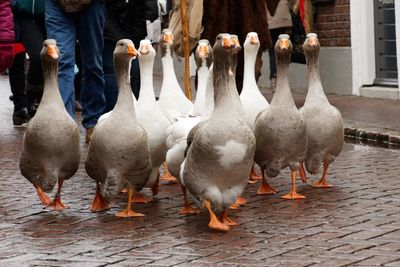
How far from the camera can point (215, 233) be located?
7.05 metres

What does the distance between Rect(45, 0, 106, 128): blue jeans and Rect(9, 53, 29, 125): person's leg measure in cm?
306

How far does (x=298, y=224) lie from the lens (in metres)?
7.27

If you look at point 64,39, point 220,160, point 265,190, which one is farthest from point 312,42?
point 64,39

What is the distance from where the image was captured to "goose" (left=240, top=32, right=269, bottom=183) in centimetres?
909

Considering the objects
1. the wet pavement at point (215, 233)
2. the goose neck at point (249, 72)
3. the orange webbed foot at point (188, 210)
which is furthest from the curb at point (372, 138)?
the orange webbed foot at point (188, 210)

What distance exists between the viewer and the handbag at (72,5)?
1073cm

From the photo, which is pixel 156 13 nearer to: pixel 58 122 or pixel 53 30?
pixel 53 30

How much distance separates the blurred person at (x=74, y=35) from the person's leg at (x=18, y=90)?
10.0ft

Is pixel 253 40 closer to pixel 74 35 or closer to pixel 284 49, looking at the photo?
pixel 284 49

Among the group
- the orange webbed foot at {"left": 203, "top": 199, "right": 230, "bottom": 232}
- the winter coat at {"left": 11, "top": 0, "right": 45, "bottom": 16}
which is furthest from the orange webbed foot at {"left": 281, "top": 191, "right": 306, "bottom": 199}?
the winter coat at {"left": 11, "top": 0, "right": 45, "bottom": 16}

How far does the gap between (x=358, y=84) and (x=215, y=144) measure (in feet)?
31.8

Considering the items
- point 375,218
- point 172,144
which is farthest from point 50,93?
point 375,218

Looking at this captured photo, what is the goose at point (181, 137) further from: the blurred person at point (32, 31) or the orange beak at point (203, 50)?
the blurred person at point (32, 31)

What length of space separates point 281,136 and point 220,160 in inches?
49.8
